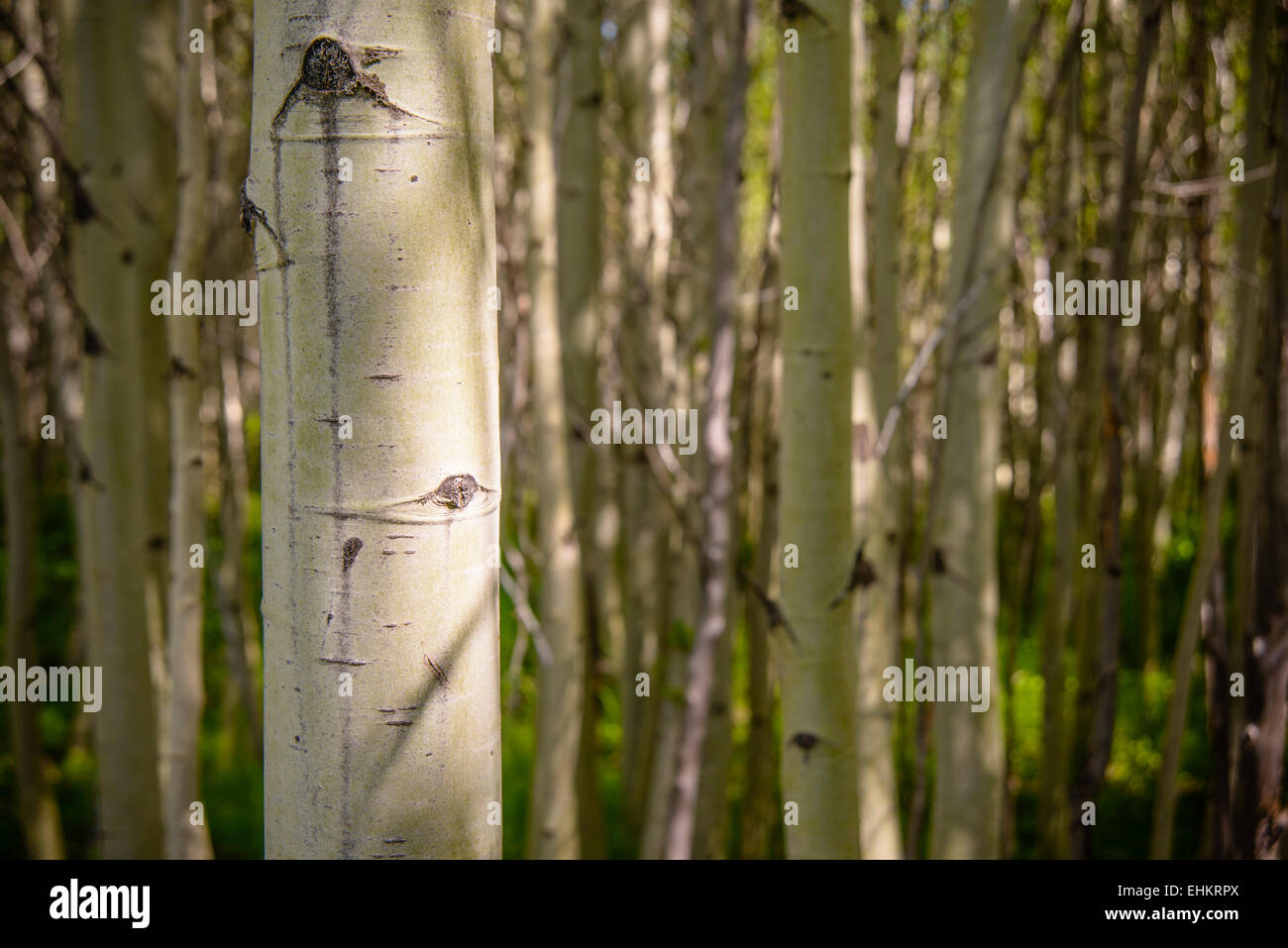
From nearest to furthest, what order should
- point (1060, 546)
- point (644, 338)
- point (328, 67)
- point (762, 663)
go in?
point (328, 67), point (644, 338), point (1060, 546), point (762, 663)

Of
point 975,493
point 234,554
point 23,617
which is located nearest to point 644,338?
point 975,493

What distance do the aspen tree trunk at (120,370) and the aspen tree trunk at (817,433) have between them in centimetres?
171

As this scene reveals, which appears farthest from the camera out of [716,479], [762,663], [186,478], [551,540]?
[762,663]

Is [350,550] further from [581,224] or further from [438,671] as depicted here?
[581,224]

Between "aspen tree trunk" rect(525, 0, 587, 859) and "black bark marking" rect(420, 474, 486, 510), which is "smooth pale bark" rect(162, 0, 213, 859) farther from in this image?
"black bark marking" rect(420, 474, 486, 510)

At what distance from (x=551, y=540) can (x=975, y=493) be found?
1.02 metres

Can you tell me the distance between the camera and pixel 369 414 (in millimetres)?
647

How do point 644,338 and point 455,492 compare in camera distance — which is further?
point 644,338

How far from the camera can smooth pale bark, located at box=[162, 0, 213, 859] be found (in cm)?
207

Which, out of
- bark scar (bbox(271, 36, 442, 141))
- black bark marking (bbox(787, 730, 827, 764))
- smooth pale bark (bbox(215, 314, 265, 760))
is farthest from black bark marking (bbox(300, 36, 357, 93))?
smooth pale bark (bbox(215, 314, 265, 760))

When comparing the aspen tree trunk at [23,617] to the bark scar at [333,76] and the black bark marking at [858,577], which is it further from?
the bark scar at [333,76]

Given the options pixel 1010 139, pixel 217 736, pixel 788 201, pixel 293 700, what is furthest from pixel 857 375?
pixel 217 736

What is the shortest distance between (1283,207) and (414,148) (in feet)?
4.67
